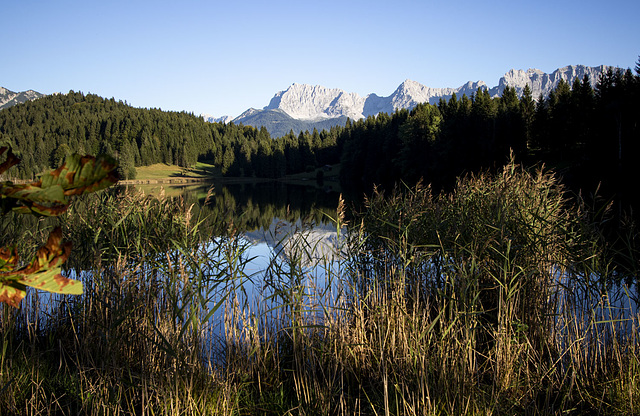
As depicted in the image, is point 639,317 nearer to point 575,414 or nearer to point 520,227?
point 575,414

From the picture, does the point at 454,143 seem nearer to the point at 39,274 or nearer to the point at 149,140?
the point at 39,274

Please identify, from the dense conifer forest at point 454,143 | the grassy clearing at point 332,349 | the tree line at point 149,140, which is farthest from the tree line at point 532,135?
the tree line at point 149,140

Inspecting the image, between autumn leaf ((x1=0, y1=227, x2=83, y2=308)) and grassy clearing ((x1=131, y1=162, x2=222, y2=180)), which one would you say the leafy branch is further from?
grassy clearing ((x1=131, y1=162, x2=222, y2=180))

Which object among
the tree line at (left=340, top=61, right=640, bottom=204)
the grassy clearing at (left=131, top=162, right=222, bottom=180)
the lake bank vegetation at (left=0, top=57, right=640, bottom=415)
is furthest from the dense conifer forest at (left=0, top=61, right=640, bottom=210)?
the grassy clearing at (left=131, top=162, right=222, bottom=180)

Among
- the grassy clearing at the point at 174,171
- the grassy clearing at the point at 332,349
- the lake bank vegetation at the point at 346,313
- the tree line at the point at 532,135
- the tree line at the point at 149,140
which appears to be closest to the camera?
the grassy clearing at the point at 332,349

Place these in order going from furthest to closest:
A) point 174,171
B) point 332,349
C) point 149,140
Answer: point 149,140, point 174,171, point 332,349

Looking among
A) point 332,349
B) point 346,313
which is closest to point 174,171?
point 346,313

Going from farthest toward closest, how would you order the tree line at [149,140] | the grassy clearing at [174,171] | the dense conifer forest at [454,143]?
the grassy clearing at [174,171], the tree line at [149,140], the dense conifer forest at [454,143]

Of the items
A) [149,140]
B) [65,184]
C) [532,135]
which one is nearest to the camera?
[65,184]

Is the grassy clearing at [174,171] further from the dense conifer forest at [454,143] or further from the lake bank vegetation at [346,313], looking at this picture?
the lake bank vegetation at [346,313]

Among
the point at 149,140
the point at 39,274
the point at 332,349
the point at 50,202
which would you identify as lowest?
the point at 332,349

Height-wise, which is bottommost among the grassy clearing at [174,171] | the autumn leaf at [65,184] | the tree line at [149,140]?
the autumn leaf at [65,184]

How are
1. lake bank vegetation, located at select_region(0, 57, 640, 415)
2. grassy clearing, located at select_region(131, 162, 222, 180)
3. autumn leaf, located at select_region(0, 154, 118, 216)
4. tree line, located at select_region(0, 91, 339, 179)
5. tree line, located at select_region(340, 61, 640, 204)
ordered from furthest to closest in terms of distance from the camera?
grassy clearing, located at select_region(131, 162, 222, 180), tree line, located at select_region(0, 91, 339, 179), tree line, located at select_region(340, 61, 640, 204), lake bank vegetation, located at select_region(0, 57, 640, 415), autumn leaf, located at select_region(0, 154, 118, 216)

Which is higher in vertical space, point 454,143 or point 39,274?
point 454,143
